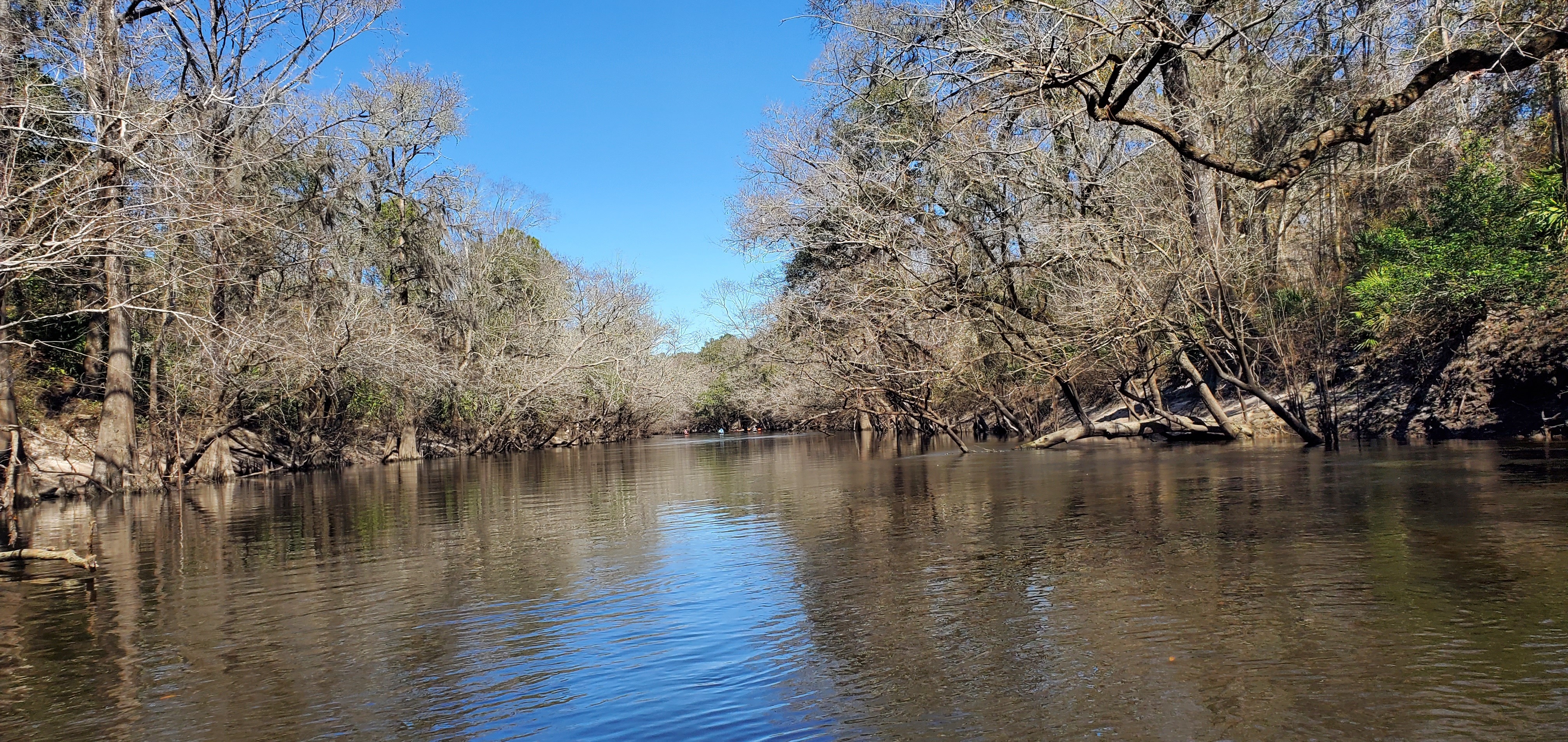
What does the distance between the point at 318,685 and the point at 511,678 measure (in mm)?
1187

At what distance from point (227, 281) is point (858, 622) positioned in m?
16.7

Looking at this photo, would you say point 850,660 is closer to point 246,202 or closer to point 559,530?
point 559,530

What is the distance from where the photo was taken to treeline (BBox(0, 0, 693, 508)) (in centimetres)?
1438

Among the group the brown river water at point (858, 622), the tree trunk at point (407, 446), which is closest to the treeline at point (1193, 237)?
the brown river water at point (858, 622)

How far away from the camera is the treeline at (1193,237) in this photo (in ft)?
59.5

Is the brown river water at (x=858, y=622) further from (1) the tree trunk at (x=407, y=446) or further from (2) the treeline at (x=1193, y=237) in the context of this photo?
(1) the tree trunk at (x=407, y=446)

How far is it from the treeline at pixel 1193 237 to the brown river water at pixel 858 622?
20.3 ft

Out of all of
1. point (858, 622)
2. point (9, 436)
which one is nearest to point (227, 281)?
point (9, 436)

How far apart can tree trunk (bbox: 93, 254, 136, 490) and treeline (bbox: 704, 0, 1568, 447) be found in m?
14.9

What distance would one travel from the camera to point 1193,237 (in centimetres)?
2066

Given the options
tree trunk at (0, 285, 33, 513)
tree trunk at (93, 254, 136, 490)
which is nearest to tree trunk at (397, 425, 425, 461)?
tree trunk at (93, 254, 136, 490)

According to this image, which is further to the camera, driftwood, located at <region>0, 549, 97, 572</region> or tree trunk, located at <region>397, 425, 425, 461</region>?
tree trunk, located at <region>397, 425, 425, 461</region>

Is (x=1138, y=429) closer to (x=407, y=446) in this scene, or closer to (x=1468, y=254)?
(x=1468, y=254)

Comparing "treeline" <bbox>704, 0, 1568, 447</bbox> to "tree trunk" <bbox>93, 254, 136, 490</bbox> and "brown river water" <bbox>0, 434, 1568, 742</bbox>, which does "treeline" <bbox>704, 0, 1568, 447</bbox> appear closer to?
"brown river water" <bbox>0, 434, 1568, 742</bbox>
